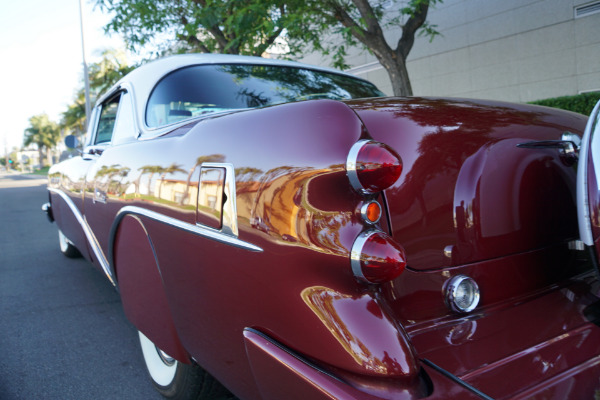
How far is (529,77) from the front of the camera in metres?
11.5

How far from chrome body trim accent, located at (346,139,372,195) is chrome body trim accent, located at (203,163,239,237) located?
0.41 meters

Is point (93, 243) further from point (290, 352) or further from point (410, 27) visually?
point (410, 27)

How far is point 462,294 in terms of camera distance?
1.44 meters

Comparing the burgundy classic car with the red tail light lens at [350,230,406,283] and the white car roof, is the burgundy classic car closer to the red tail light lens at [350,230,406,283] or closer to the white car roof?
the red tail light lens at [350,230,406,283]


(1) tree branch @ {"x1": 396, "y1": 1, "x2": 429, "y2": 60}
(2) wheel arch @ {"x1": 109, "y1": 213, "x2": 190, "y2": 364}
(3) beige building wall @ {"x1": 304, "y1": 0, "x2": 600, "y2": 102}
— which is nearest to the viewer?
(2) wheel arch @ {"x1": 109, "y1": 213, "x2": 190, "y2": 364}

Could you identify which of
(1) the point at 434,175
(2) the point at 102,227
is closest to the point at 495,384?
(1) the point at 434,175

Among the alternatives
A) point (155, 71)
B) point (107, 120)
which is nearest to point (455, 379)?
point (155, 71)

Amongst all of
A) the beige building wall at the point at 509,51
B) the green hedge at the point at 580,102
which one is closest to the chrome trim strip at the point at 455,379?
the green hedge at the point at 580,102

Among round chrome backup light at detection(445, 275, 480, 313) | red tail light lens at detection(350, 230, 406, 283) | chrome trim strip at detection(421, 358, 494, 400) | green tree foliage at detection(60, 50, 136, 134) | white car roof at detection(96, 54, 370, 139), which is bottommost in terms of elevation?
chrome trim strip at detection(421, 358, 494, 400)

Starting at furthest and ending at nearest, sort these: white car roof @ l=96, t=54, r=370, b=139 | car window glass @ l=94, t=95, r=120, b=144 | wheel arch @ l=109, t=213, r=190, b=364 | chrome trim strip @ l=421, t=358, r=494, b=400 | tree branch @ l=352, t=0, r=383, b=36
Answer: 1. tree branch @ l=352, t=0, r=383, b=36
2. car window glass @ l=94, t=95, r=120, b=144
3. white car roof @ l=96, t=54, r=370, b=139
4. wheel arch @ l=109, t=213, r=190, b=364
5. chrome trim strip @ l=421, t=358, r=494, b=400

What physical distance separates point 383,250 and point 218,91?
1.72 meters

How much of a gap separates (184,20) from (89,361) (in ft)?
34.0

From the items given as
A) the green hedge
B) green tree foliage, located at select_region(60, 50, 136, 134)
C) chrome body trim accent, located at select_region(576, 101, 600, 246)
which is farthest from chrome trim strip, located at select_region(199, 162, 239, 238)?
green tree foliage, located at select_region(60, 50, 136, 134)

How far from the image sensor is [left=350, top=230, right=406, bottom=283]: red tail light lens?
1238mm
